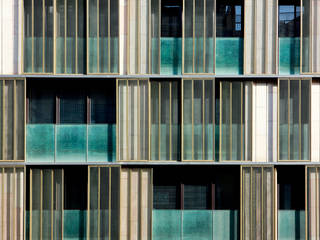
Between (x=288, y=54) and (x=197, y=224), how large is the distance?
721 centimetres

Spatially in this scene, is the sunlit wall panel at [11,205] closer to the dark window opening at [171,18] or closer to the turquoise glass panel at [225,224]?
the turquoise glass panel at [225,224]

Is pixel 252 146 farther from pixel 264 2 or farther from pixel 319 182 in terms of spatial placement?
pixel 264 2

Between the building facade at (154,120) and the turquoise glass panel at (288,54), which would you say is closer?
the building facade at (154,120)

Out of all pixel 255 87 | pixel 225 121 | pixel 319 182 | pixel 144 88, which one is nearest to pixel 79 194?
pixel 144 88

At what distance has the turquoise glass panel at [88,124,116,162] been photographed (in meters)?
17.3

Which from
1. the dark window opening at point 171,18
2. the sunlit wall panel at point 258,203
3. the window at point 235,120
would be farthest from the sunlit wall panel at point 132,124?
the sunlit wall panel at point 258,203

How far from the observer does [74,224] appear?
1731 centimetres

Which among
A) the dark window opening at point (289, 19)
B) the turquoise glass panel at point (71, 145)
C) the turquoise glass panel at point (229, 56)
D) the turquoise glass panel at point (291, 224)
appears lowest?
the turquoise glass panel at point (291, 224)

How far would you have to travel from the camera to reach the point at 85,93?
18.0 meters

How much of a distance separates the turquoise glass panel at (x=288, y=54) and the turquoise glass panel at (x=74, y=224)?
9.21m

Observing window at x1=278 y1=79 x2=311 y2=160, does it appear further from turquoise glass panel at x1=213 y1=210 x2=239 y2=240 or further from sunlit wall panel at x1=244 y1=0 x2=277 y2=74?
turquoise glass panel at x1=213 y1=210 x2=239 y2=240

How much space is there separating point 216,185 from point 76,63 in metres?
7.02

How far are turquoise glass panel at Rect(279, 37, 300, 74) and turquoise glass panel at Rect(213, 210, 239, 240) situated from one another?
565 centimetres

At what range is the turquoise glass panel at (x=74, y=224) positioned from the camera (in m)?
17.3
